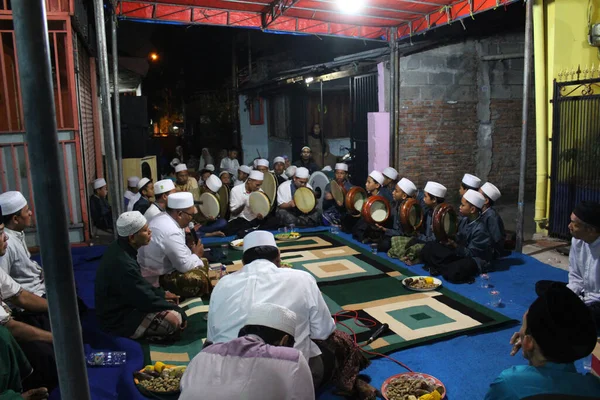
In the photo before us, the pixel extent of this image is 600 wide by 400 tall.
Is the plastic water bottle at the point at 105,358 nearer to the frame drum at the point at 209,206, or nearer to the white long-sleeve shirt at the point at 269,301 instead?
the white long-sleeve shirt at the point at 269,301

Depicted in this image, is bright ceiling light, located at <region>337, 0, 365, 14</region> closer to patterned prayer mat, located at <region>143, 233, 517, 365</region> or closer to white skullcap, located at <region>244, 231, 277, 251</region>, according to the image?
patterned prayer mat, located at <region>143, 233, 517, 365</region>

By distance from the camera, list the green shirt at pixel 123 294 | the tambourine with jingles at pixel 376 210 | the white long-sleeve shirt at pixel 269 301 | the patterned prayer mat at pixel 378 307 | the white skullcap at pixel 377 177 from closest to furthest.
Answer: the white long-sleeve shirt at pixel 269 301, the green shirt at pixel 123 294, the patterned prayer mat at pixel 378 307, the tambourine with jingles at pixel 376 210, the white skullcap at pixel 377 177

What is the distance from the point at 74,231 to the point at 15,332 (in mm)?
4449

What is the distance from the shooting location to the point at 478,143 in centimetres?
1060

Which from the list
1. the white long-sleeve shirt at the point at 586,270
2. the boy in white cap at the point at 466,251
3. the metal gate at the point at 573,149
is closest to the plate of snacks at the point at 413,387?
the white long-sleeve shirt at the point at 586,270

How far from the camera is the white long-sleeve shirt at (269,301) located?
304 centimetres

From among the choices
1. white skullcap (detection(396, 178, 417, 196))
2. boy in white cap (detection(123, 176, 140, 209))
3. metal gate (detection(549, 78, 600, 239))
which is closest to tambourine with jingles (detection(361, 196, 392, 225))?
white skullcap (detection(396, 178, 417, 196))

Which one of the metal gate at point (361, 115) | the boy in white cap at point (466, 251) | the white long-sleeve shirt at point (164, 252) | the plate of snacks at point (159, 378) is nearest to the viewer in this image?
the plate of snacks at point (159, 378)

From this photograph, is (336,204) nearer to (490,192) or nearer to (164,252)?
(490,192)

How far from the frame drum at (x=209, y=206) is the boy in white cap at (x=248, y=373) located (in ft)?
22.0

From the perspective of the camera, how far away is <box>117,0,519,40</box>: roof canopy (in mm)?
7806

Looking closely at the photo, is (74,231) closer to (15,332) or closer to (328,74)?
(15,332)

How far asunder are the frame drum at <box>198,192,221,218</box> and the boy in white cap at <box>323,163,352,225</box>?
202cm

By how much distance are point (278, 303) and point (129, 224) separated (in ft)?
5.84
